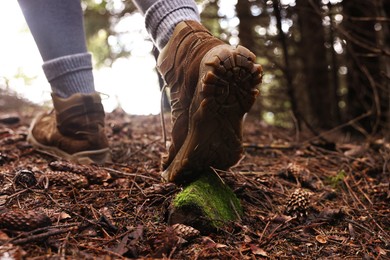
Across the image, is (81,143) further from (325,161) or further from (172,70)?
(325,161)

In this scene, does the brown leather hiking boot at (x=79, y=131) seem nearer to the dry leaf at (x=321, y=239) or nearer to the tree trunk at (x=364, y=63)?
the dry leaf at (x=321, y=239)

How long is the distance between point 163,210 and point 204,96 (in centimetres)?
44

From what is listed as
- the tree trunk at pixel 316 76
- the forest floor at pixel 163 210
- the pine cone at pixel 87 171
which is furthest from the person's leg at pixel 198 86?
the tree trunk at pixel 316 76

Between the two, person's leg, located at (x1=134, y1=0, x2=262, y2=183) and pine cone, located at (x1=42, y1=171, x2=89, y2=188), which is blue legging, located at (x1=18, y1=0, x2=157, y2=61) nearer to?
person's leg, located at (x1=134, y1=0, x2=262, y2=183)

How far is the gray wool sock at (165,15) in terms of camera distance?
5.04 feet

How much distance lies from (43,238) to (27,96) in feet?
17.6

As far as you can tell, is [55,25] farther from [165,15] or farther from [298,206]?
[298,206]

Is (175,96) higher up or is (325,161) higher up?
(175,96)

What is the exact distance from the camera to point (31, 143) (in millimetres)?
2127

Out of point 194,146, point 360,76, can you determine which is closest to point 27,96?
point 360,76

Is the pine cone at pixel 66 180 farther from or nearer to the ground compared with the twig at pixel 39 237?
farther from the ground

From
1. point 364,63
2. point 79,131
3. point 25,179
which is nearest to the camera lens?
point 25,179

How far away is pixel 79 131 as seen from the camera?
195 cm

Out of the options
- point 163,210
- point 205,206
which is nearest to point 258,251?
point 205,206
